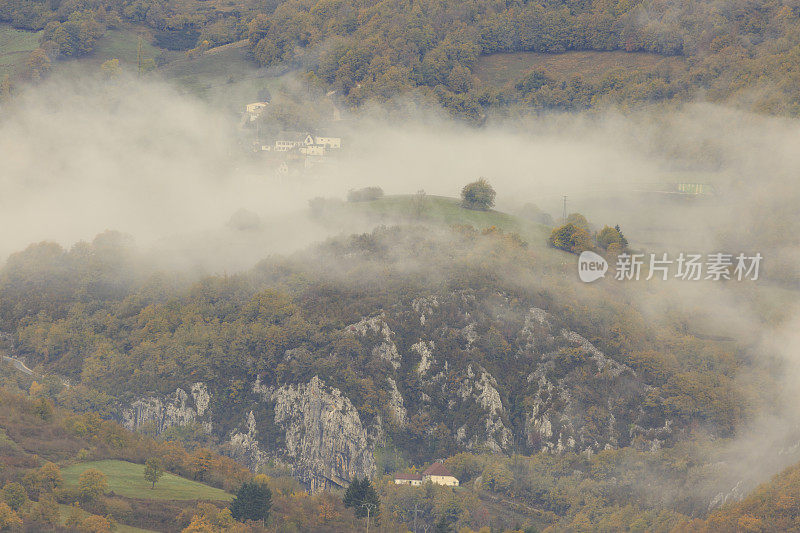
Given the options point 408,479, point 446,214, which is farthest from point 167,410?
point 446,214

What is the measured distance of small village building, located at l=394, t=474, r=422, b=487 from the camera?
138 meters

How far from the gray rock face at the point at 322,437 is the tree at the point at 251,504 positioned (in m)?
31.0

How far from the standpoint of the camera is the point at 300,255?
17212 cm

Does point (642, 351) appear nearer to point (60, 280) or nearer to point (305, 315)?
point (305, 315)

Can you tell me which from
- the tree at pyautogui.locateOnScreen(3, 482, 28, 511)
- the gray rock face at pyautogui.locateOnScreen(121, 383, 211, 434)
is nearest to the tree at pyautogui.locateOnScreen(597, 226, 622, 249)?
the gray rock face at pyautogui.locateOnScreen(121, 383, 211, 434)

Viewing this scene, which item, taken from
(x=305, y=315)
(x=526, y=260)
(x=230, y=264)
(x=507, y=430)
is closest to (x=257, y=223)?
(x=230, y=264)

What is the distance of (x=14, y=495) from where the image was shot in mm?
100125

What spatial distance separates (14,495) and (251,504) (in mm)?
19012

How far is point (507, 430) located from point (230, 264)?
4534cm

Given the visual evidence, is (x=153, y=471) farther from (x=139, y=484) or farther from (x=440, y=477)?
(x=440, y=477)

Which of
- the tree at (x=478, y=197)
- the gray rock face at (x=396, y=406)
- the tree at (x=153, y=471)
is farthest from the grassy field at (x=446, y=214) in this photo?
the tree at (x=153, y=471)

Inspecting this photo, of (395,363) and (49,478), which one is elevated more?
(395,363)

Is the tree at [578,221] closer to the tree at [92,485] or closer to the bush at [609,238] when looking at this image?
the bush at [609,238]

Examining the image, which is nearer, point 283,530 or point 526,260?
point 283,530
